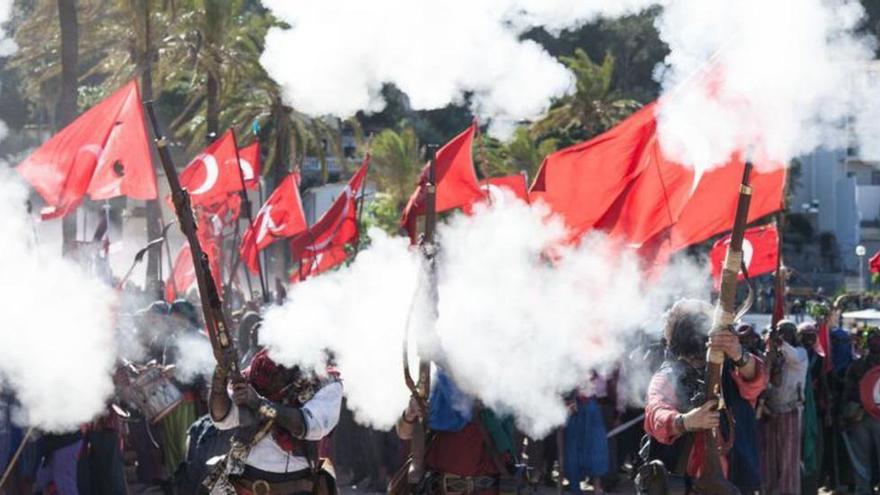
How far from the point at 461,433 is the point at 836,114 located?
123 inches

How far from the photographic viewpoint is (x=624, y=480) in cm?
1666

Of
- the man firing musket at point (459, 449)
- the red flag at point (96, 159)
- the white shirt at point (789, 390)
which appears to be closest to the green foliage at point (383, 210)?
the red flag at point (96, 159)

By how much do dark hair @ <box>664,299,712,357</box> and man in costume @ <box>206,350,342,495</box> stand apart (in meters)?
1.90

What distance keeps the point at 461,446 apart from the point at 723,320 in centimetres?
271

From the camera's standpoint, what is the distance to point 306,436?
793 cm

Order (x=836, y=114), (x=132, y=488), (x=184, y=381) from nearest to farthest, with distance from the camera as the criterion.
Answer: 1. (x=836, y=114)
2. (x=184, y=381)
3. (x=132, y=488)

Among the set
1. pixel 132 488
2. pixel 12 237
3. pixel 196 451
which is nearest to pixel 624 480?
pixel 132 488

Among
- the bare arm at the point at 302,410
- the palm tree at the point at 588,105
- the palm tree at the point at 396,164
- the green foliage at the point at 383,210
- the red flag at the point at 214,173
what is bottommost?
the bare arm at the point at 302,410

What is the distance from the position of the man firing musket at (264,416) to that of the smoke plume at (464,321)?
17 cm

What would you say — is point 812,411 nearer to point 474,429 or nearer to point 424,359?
point 474,429

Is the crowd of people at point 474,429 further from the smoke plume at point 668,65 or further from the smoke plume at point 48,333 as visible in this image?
the smoke plume at point 668,65

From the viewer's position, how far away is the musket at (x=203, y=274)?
24.8ft

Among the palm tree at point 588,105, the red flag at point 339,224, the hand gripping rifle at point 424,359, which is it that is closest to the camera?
the hand gripping rifle at point 424,359

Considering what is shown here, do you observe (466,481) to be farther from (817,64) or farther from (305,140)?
(305,140)
